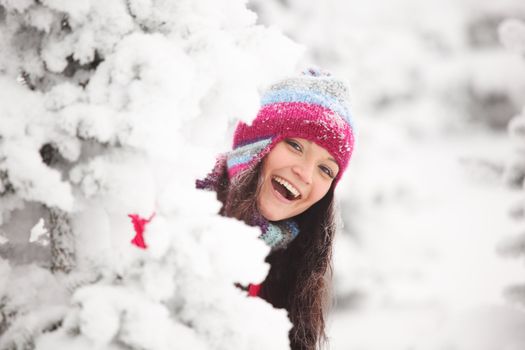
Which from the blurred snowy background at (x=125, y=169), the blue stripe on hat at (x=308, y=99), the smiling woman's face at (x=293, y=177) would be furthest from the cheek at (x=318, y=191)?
the blurred snowy background at (x=125, y=169)

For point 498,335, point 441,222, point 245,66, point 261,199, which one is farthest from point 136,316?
point 441,222

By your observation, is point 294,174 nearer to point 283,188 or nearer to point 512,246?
point 283,188

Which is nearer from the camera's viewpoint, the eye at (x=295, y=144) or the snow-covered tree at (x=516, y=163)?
the eye at (x=295, y=144)

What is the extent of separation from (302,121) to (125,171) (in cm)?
154

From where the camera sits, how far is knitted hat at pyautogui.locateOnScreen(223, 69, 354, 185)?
7.72ft

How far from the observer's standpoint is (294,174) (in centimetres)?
239

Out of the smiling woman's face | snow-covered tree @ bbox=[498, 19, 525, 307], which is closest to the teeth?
the smiling woman's face

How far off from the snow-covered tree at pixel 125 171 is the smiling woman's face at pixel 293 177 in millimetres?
1367

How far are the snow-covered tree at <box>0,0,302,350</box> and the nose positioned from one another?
1332 mm

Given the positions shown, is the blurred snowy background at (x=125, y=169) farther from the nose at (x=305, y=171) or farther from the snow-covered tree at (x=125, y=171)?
the nose at (x=305, y=171)

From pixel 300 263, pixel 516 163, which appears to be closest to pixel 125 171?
pixel 300 263

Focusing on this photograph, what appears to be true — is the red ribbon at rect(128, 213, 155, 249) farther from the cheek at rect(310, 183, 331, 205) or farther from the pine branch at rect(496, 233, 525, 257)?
the pine branch at rect(496, 233, 525, 257)

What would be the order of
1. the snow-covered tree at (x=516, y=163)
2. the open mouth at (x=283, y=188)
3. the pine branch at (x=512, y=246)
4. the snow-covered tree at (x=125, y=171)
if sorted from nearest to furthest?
the snow-covered tree at (x=125, y=171)
the open mouth at (x=283, y=188)
the snow-covered tree at (x=516, y=163)
the pine branch at (x=512, y=246)

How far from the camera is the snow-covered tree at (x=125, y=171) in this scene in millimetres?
870
